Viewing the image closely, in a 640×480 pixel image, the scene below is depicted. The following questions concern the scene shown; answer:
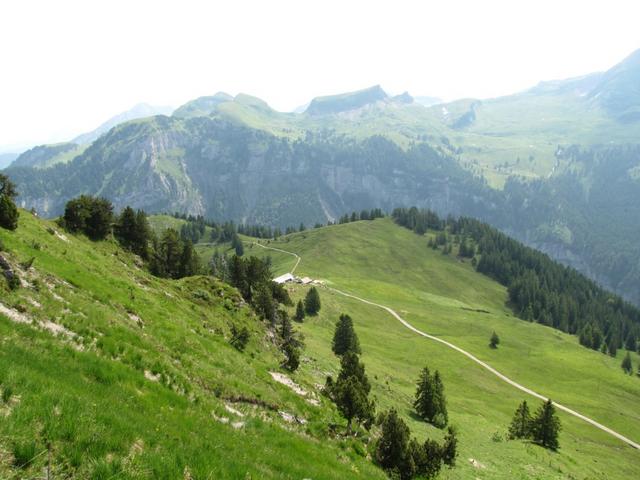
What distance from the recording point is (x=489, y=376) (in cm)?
9431

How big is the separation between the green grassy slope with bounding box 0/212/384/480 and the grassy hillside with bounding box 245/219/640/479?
17.3 metres

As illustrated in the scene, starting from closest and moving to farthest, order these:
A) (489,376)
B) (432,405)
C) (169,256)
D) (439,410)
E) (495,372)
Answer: (432,405) < (439,410) < (169,256) < (489,376) < (495,372)

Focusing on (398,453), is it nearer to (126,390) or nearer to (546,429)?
(126,390)

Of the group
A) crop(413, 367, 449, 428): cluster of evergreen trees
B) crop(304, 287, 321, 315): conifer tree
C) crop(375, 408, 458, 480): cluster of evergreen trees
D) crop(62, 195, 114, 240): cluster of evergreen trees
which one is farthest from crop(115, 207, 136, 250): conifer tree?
crop(304, 287, 321, 315): conifer tree

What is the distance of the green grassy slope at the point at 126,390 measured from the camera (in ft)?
→ 30.5

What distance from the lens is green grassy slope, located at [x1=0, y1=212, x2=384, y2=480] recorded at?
9289 mm

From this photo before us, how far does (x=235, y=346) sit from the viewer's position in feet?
117

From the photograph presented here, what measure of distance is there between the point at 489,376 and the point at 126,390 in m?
95.4

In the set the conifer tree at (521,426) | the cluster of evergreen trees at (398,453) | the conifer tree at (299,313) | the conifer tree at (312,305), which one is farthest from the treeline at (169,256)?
the conifer tree at (521,426)

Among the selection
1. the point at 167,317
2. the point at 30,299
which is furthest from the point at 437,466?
the point at 30,299

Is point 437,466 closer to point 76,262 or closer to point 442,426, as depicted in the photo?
point 442,426

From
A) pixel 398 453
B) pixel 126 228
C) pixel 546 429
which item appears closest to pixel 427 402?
pixel 546 429

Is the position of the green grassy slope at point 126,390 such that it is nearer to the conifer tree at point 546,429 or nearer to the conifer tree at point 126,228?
the conifer tree at point 126,228

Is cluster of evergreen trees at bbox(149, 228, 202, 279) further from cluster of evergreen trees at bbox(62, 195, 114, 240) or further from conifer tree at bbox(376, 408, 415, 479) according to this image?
conifer tree at bbox(376, 408, 415, 479)
